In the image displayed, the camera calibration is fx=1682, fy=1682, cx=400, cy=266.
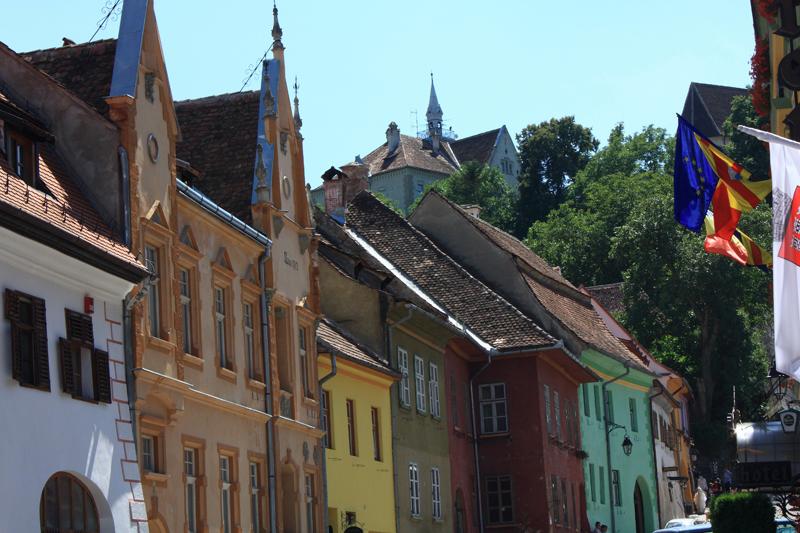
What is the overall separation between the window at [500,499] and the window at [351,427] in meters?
11.9

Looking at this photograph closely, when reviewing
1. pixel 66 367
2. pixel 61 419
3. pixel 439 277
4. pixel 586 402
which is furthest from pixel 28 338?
pixel 586 402

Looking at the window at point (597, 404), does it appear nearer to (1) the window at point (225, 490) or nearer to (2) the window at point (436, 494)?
(2) the window at point (436, 494)

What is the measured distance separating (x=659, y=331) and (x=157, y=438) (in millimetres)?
60051

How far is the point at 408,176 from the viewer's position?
146 meters

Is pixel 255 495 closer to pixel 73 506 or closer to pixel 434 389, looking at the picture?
pixel 73 506

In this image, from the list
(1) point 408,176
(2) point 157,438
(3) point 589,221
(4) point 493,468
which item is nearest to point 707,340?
(3) point 589,221

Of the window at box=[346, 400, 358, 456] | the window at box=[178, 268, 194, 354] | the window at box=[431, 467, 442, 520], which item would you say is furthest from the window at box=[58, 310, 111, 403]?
the window at box=[431, 467, 442, 520]

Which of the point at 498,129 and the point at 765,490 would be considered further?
the point at 498,129

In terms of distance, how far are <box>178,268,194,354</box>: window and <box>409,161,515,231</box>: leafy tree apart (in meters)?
99.2

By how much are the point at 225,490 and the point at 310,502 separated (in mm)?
4776

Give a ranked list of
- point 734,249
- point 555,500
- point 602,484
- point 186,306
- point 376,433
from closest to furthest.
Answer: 1. point 734,249
2. point 186,306
3. point 376,433
4. point 555,500
5. point 602,484

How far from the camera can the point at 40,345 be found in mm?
20297

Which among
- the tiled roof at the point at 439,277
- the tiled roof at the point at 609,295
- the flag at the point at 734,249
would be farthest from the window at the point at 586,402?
the tiled roof at the point at 609,295

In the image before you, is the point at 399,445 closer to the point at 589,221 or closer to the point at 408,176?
the point at 589,221
